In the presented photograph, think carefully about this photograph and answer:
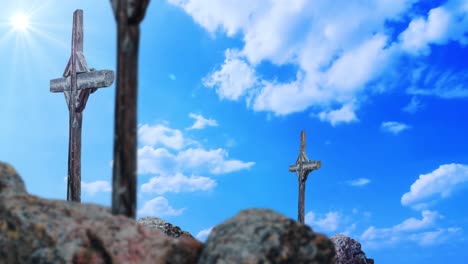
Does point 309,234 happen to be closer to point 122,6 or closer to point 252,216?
point 252,216

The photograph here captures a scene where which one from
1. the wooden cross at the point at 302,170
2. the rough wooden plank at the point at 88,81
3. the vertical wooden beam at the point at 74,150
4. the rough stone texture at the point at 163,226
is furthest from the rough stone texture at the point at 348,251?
the rough wooden plank at the point at 88,81

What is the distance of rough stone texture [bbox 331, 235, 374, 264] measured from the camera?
19.2 meters

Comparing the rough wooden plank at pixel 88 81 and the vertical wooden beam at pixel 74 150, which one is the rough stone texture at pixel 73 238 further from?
the vertical wooden beam at pixel 74 150

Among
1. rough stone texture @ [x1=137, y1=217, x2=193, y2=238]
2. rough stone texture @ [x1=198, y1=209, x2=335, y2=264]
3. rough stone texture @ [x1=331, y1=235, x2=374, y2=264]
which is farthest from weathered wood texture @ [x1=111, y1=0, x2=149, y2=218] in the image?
rough stone texture @ [x1=331, y1=235, x2=374, y2=264]

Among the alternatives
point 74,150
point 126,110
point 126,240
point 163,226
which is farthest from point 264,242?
point 163,226

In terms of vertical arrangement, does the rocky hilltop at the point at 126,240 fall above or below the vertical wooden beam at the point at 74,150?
below

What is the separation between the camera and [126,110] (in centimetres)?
571

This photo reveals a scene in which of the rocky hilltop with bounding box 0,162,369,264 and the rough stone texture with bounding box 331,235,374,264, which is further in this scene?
the rough stone texture with bounding box 331,235,374,264

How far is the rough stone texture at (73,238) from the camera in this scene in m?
5.05

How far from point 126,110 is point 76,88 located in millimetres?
7874

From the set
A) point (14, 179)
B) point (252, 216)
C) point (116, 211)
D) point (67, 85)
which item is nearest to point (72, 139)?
point (67, 85)

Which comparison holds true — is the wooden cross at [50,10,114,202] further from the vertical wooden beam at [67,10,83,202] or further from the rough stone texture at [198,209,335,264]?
the rough stone texture at [198,209,335,264]

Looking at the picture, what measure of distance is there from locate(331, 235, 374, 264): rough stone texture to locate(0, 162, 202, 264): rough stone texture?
47.5 feet

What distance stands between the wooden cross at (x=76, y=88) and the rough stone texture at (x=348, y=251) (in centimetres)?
987
